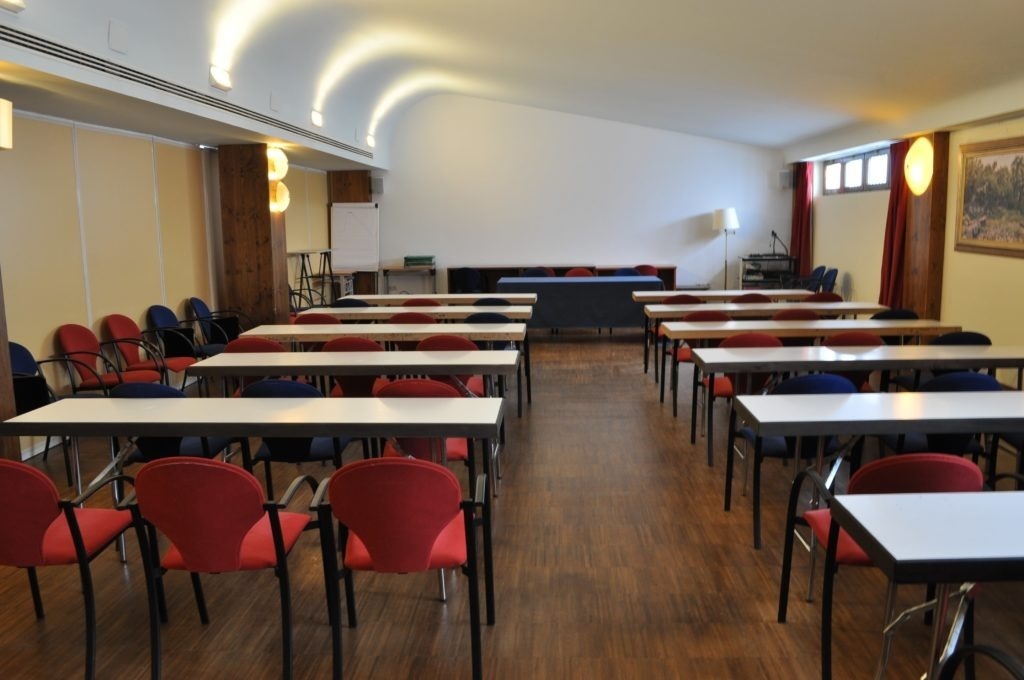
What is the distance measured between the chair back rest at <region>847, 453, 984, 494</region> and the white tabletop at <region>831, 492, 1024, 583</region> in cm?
16

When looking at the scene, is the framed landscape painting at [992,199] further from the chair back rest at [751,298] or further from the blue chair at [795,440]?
the blue chair at [795,440]

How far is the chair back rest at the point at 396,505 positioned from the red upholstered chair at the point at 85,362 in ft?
13.3

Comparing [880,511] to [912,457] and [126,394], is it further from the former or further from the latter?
[126,394]

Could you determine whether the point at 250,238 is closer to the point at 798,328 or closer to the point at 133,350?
the point at 133,350

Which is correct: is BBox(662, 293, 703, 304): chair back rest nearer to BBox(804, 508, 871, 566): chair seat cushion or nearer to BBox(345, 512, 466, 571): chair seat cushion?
BBox(804, 508, 871, 566): chair seat cushion

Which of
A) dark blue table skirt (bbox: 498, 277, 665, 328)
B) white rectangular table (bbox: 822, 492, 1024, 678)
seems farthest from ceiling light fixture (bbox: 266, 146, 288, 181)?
white rectangular table (bbox: 822, 492, 1024, 678)

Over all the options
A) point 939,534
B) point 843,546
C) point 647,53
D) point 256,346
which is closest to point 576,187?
point 647,53

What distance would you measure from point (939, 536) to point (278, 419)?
2.62 metres

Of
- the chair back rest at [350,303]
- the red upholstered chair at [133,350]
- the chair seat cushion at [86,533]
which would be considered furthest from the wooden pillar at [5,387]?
the chair back rest at [350,303]

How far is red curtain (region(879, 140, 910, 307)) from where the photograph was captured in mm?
9039

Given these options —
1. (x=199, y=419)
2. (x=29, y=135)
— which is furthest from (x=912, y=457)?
(x=29, y=135)

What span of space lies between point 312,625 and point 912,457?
2421mm

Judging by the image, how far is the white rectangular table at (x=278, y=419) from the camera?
3.37 meters

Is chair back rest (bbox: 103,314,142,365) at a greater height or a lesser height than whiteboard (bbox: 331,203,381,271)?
lesser
